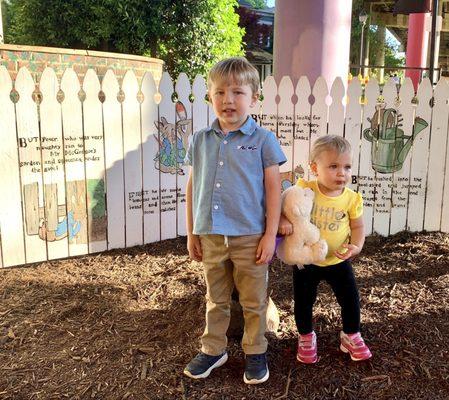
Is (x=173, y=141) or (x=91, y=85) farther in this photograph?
(x=173, y=141)

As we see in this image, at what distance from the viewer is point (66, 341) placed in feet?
9.71

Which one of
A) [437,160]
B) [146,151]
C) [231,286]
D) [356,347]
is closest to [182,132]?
[146,151]

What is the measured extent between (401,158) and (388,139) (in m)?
0.22

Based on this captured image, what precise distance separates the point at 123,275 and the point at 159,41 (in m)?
7.40

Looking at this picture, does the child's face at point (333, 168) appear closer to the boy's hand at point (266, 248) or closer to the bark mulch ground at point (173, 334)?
the boy's hand at point (266, 248)

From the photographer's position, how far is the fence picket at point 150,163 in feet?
15.0

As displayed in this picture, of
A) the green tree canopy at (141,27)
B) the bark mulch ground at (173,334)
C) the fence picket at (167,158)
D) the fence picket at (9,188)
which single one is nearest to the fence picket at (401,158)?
the bark mulch ground at (173,334)

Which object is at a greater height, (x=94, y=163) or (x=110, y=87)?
(x=110, y=87)

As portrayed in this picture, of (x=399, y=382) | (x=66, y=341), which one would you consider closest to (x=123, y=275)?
(x=66, y=341)

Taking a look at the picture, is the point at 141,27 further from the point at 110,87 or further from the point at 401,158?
the point at 401,158

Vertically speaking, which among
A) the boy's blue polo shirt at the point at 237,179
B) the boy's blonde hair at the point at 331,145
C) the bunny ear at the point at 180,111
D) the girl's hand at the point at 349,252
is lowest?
the girl's hand at the point at 349,252

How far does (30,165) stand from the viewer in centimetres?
411

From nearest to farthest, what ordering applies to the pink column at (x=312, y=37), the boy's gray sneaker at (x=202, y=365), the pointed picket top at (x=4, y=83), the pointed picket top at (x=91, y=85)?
the boy's gray sneaker at (x=202, y=365) < the pointed picket top at (x=4, y=83) < the pointed picket top at (x=91, y=85) < the pink column at (x=312, y=37)

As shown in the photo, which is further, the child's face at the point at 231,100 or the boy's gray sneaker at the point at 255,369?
the boy's gray sneaker at the point at 255,369
